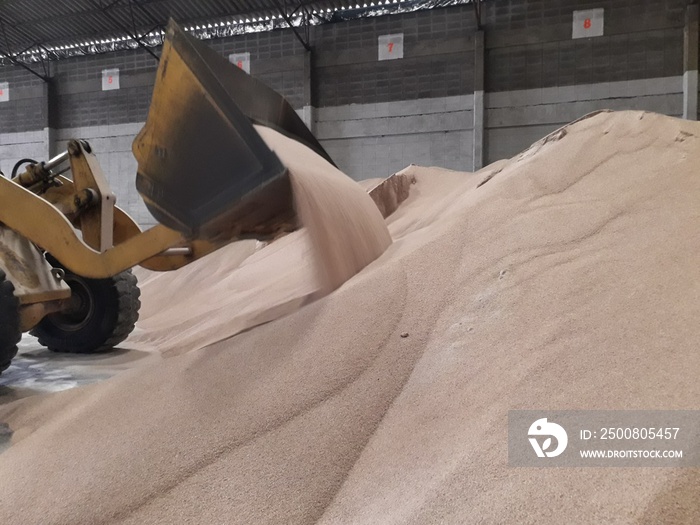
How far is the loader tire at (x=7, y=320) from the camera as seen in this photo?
2.24 m

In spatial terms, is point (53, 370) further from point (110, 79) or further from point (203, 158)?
point (110, 79)

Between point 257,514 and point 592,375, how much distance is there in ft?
2.74

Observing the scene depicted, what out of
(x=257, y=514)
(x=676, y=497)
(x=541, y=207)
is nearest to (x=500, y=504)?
(x=676, y=497)

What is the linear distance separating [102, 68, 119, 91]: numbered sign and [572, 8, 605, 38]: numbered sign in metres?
8.91

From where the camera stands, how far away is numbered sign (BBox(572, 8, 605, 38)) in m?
7.56

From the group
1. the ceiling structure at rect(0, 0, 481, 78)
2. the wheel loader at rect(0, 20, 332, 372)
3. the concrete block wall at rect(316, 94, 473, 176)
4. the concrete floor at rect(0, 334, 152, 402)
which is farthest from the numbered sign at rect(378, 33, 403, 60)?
the concrete floor at rect(0, 334, 152, 402)

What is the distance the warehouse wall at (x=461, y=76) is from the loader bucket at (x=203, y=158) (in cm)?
669

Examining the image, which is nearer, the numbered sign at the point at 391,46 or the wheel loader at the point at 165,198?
the wheel loader at the point at 165,198

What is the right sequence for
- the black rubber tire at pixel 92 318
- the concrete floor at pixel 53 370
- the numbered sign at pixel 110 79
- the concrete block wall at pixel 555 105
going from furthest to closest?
the numbered sign at pixel 110 79, the concrete block wall at pixel 555 105, the black rubber tire at pixel 92 318, the concrete floor at pixel 53 370

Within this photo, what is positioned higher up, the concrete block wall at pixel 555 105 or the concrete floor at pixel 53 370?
the concrete block wall at pixel 555 105

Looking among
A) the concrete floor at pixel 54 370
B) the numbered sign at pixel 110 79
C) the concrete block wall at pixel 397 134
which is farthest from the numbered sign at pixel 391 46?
the concrete floor at pixel 54 370

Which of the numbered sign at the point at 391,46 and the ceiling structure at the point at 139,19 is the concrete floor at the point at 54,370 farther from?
the ceiling structure at the point at 139,19

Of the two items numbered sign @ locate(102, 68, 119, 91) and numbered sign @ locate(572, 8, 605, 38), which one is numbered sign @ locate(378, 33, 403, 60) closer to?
numbered sign @ locate(572, 8, 605, 38)

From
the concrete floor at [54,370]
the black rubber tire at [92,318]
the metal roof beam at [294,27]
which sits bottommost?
the concrete floor at [54,370]
